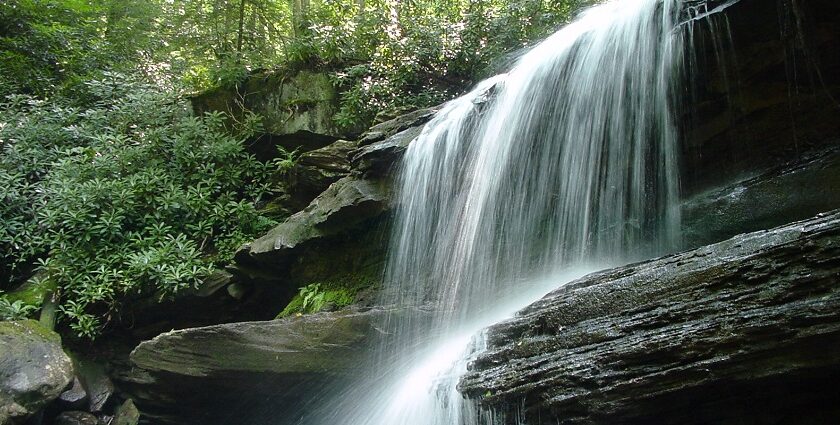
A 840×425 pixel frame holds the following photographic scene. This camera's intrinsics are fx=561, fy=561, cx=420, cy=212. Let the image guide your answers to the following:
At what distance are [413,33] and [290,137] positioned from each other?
2.57 meters

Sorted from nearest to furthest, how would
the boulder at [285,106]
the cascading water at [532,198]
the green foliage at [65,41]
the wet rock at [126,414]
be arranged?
1. the cascading water at [532,198]
2. the wet rock at [126,414]
3. the boulder at [285,106]
4. the green foliage at [65,41]

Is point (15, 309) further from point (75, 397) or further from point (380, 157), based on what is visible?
point (380, 157)

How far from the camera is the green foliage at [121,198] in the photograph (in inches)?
276

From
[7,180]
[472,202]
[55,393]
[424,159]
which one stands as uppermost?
[7,180]

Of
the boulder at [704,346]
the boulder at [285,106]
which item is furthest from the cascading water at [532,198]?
the boulder at [285,106]

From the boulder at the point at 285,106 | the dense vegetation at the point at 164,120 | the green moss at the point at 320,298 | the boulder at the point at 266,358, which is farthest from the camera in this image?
the boulder at the point at 285,106

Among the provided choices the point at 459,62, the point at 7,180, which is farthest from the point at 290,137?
the point at 7,180

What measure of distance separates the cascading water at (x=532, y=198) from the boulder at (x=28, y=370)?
8.64ft

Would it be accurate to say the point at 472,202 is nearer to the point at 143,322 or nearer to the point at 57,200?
the point at 143,322

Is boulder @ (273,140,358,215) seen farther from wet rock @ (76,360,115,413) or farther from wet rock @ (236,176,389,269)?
wet rock @ (76,360,115,413)

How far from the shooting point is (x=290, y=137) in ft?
28.8

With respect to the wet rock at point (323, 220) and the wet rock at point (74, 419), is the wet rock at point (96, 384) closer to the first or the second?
the wet rock at point (74, 419)

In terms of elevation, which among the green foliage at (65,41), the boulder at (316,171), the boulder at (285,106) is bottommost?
the boulder at (316,171)

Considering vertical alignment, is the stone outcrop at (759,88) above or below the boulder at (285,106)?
below
